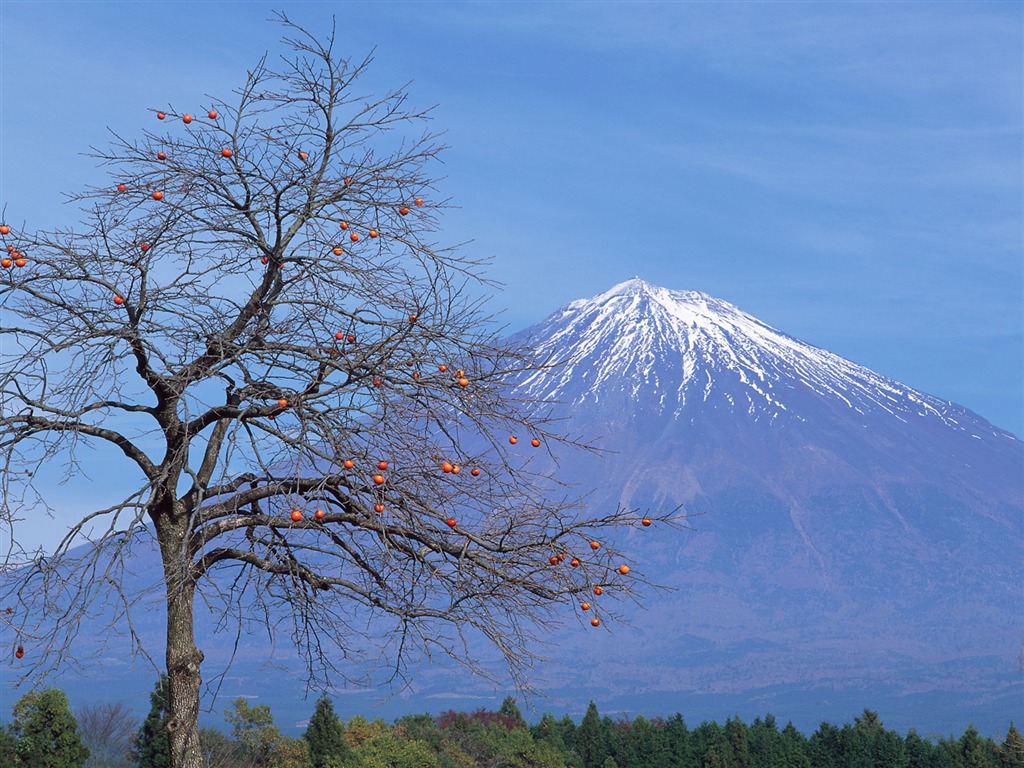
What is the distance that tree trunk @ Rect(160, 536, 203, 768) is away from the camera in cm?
975

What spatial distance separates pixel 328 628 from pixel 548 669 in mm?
Answer: 178980

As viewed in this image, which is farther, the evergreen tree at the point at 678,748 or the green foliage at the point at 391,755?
the evergreen tree at the point at 678,748

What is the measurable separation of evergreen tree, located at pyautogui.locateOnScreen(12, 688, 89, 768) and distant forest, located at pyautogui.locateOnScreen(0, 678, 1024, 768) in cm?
2

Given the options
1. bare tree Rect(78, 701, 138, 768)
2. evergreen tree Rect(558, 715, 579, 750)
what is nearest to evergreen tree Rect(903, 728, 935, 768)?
evergreen tree Rect(558, 715, 579, 750)

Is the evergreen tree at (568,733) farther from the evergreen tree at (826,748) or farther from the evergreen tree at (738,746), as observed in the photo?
the evergreen tree at (826,748)

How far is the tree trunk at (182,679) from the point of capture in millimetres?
9750

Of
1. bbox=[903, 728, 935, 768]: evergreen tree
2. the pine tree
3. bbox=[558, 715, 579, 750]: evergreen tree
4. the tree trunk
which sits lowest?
the tree trunk

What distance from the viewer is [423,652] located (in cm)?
958

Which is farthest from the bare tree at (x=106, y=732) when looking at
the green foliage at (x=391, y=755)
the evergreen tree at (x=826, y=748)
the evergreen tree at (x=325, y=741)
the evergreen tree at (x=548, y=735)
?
the evergreen tree at (x=826, y=748)

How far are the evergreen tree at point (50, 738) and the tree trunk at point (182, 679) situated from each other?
39.4ft

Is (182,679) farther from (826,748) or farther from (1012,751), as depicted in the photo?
(826,748)

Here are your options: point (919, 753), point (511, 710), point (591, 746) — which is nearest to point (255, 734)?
point (591, 746)

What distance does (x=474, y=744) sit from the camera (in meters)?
29.3

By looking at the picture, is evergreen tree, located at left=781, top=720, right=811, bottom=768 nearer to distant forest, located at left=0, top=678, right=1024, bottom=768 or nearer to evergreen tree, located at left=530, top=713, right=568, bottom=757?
distant forest, located at left=0, top=678, right=1024, bottom=768
